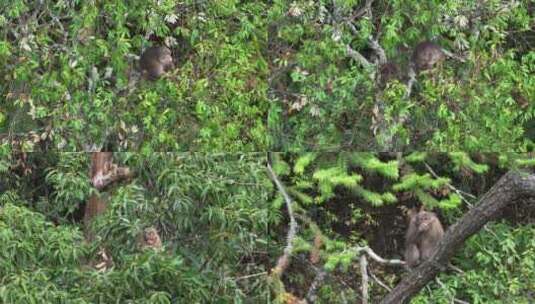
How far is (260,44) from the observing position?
16.5 ft

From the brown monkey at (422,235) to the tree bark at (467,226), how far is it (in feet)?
0.06

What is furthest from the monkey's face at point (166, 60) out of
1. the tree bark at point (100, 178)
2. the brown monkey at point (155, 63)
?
the tree bark at point (100, 178)

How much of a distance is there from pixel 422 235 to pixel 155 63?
169cm

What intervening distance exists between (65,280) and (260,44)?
1.71 meters

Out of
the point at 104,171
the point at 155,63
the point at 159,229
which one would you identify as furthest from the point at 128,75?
the point at 159,229

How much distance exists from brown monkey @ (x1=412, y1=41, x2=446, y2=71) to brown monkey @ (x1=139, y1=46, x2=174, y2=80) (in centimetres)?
99

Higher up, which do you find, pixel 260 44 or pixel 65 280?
pixel 260 44

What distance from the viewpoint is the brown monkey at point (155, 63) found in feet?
16.5

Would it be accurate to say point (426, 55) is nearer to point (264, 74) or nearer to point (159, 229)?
point (264, 74)

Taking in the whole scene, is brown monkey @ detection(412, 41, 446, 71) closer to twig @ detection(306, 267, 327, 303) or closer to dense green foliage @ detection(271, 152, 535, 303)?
dense green foliage @ detection(271, 152, 535, 303)

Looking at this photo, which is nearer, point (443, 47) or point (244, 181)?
point (244, 181)

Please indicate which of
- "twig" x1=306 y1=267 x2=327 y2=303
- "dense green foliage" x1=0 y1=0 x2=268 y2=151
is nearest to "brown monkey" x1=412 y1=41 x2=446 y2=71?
"dense green foliage" x1=0 y1=0 x2=268 y2=151

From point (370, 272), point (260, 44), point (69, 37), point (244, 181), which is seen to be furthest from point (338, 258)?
point (69, 37)

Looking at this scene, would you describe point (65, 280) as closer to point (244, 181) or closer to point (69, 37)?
point (244, 181)
